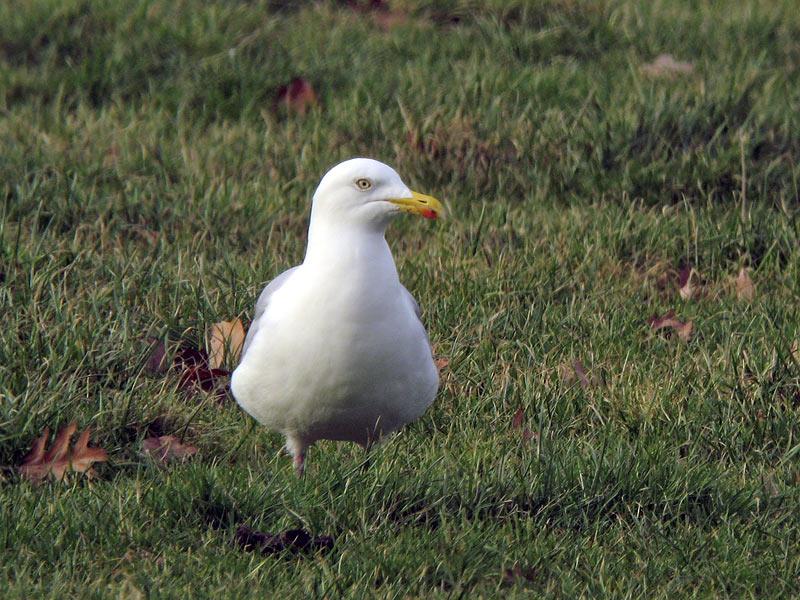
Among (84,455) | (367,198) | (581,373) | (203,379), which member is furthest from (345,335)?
(581,373)

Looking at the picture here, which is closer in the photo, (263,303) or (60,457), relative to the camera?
(60,457)

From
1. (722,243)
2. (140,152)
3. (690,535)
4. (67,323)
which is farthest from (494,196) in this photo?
(690,535)

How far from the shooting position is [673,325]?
4844 millimetres

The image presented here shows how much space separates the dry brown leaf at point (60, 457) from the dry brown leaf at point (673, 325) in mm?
2051

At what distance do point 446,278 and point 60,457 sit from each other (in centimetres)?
181

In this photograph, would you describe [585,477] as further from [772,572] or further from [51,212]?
[51,212]

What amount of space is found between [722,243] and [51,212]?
8.69ft

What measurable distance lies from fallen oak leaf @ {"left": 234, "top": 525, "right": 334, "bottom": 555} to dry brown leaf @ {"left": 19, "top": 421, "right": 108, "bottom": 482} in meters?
0.59

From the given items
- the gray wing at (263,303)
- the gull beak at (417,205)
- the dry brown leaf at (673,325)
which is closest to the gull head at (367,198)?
the gull beak at (417,205)

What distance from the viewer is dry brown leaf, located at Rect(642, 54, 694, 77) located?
21.8 feet

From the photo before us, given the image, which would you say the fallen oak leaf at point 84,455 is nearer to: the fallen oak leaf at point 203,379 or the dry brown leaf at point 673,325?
the fallen oak leaf at point 203,379

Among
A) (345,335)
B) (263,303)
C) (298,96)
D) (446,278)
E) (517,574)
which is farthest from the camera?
(298,96)

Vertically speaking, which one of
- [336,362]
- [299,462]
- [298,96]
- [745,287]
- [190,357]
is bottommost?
[745,287]

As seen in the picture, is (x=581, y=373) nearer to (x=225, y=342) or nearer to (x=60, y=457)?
(x=225, y=342)
